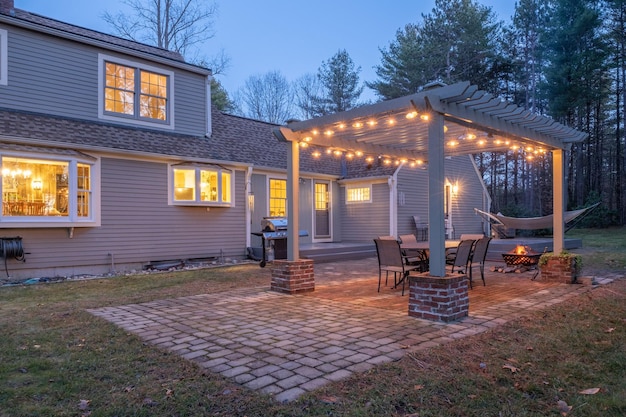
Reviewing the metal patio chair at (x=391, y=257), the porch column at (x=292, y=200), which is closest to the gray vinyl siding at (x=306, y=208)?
the porch column at (x=292, y=200)

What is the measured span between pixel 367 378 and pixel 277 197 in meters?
9.61

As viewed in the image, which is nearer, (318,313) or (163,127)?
(318,313)

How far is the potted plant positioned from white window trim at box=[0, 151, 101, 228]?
27.8ft

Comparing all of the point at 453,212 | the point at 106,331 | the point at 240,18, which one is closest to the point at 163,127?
the point at 106,331

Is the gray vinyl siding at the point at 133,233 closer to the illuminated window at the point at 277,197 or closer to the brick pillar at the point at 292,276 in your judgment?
the illuminated window at the point at 277,197

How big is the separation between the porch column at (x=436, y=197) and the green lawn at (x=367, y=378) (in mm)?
897

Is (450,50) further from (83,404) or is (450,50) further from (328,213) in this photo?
(83,404)

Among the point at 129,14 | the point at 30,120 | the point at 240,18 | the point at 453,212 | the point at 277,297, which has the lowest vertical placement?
the point at 277,297

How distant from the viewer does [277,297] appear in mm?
5805

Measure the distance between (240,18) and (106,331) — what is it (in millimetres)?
85328

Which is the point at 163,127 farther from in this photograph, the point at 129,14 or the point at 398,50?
the point at 398,50

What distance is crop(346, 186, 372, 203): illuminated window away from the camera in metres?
13.9

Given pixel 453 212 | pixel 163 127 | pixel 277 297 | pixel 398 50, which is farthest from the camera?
pixel 398 50

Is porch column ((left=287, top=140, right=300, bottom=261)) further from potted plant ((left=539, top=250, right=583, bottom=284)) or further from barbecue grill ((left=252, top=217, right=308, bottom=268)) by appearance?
potted plant ((left=539, top=250, right=583, bottom=284))
